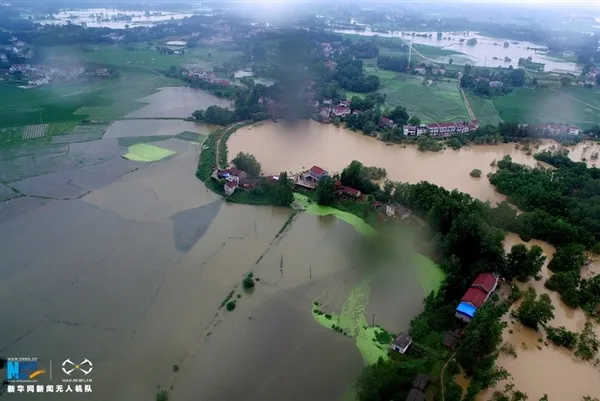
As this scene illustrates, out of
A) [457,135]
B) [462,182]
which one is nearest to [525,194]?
[462,182]

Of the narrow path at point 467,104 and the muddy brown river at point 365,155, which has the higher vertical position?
the narrow path at point 467,104

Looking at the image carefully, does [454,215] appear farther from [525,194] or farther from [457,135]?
[457,135]

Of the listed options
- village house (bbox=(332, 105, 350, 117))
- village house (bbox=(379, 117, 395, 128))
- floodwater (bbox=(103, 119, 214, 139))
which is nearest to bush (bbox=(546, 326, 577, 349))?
village house (bbox=(379, 117, 395, 128))

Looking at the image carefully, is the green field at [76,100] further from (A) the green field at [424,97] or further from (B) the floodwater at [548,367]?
(B) the floodwater at [548,367]

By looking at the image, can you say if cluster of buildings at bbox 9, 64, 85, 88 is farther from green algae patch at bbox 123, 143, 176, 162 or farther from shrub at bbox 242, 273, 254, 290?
shrub at bbox 242, 273, 254, 290

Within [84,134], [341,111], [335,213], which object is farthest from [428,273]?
[84,134]

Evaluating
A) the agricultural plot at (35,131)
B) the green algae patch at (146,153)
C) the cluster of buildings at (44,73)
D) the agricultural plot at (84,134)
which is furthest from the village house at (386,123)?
the cluster of buildings at (44,73)

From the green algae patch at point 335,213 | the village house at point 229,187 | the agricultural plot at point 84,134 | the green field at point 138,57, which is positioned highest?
the green field at point 138,57
